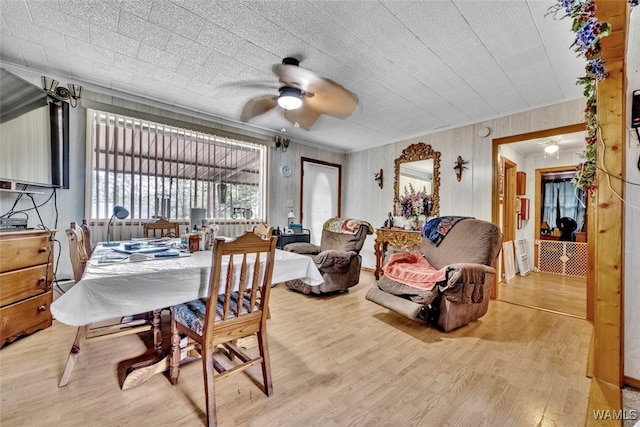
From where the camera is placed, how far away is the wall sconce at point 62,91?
103 inches

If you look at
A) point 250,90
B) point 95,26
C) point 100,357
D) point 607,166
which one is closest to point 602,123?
point 607,166

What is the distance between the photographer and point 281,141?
453cm

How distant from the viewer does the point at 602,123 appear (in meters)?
1.65

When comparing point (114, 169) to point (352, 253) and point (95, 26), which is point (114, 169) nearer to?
point (95, 26)

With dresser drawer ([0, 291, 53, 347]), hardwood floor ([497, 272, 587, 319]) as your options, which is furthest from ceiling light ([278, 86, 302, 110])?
hardwood floor ([497, 272, 587, 319])

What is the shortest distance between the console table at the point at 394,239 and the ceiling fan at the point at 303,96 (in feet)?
6.63

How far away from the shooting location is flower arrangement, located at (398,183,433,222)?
4280mm

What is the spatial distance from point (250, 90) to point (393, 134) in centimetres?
244

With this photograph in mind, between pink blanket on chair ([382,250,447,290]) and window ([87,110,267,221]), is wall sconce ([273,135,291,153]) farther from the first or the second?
pink blanket on chair ([382,250,447,290])

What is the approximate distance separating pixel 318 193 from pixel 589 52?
404 centimetres

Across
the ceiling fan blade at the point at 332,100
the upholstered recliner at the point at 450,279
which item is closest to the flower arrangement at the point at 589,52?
the upholstered recliner at the point at 450,279

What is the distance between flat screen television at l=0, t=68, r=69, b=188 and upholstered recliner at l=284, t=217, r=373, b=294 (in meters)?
2.60

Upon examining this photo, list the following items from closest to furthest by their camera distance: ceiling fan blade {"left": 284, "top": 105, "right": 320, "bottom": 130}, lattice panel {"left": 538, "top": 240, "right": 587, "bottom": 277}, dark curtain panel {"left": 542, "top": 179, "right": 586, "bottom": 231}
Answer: ceiling fan blade {"left": 284, "top": 105, "right": 320, "bottom": 130}, lattice panel {"left": 538, "top": 240, "right": 587, "bottom": 277}, dark curtain panel {"left": 542, "top": 179, "right": 586, "bottom": 231}

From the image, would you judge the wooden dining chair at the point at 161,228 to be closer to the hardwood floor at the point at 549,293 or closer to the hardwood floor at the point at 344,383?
the hardwood floor at the point at 344,383
